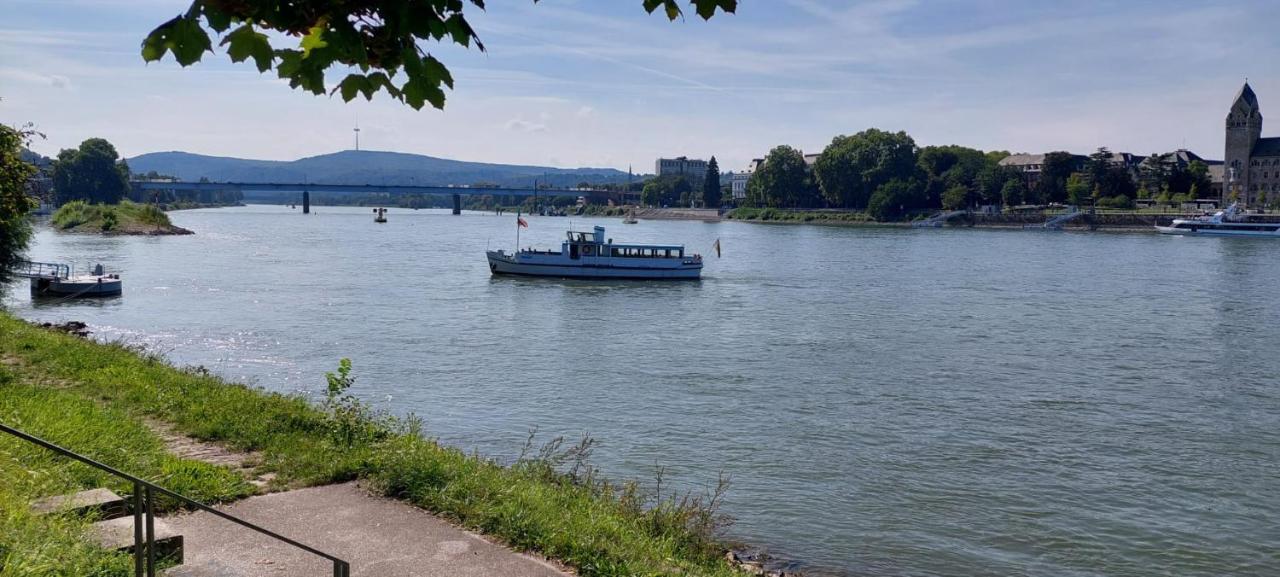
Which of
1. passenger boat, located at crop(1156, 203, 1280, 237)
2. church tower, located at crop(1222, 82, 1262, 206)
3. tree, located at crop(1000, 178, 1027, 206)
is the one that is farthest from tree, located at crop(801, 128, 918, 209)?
church tower, located at crop(1222, 82, 1262, 206)

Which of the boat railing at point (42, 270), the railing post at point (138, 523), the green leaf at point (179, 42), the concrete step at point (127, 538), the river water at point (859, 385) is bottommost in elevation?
the river water at point (859, 385)

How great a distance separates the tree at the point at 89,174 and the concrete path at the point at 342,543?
141 metres

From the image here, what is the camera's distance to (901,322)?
34.0 m

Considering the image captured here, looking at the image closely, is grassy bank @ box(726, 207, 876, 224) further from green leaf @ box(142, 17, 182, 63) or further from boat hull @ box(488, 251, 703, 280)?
green leaf @ box(142, 17, 182, 63)

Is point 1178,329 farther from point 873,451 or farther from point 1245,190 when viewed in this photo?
point 1245,190

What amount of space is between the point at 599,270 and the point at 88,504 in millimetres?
45150

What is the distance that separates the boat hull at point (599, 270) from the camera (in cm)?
5141

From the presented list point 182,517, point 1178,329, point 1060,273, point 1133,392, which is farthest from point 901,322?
point 182,517

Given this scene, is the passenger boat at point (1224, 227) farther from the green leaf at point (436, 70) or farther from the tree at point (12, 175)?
the green leaf at point (436, 70)

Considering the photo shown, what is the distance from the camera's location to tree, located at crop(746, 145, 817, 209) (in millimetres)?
154625

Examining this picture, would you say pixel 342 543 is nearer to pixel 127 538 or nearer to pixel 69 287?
pixel 127 538

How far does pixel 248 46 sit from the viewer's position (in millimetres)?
3113

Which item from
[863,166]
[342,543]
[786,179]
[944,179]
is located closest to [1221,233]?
[944,179]

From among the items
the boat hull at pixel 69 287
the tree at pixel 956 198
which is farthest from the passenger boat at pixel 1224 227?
the boat hull at pixel 69 287
